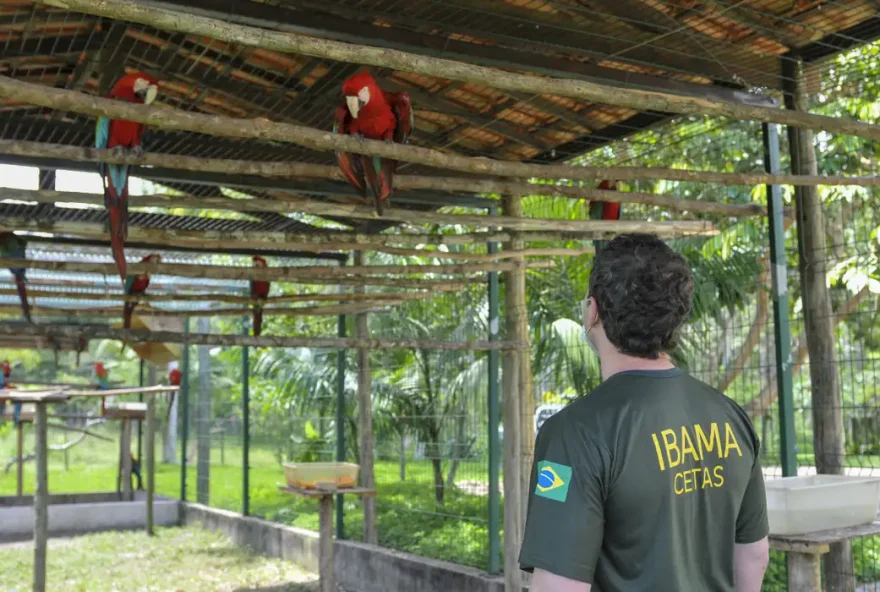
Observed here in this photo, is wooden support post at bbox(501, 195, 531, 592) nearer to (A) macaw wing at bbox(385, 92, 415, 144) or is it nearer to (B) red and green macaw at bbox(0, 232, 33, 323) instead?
(A) macaw wing at bbox(385, 92, 415, 144)

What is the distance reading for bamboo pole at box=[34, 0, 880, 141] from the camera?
189cm

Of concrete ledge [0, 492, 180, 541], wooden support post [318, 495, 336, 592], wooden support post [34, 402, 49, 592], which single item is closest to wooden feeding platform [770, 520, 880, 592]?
wooden support post [318, 495, 336, 592]

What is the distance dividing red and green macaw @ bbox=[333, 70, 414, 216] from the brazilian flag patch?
7.62 feet

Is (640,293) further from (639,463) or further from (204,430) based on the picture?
(204,430)

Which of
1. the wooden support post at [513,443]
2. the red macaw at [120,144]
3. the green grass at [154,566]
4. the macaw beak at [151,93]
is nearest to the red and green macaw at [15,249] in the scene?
the red macaw at [120,144]

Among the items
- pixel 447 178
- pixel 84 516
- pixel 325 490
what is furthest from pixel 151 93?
pixel 84 516

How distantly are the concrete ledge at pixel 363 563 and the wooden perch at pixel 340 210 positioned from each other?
7.58ft

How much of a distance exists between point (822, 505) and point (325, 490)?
121 inches

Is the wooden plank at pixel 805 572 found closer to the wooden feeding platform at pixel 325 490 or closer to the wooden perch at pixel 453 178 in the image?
the wooden perch at pixel 453 178

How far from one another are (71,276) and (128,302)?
4.00 m

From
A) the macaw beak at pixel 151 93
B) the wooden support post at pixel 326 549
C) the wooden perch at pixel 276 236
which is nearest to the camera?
the macaw beak at pixel 151 93

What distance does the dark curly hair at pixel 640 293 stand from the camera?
1.35 m

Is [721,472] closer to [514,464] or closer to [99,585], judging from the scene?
[514,464]

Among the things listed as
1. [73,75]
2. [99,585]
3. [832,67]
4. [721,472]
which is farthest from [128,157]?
[99,585]
